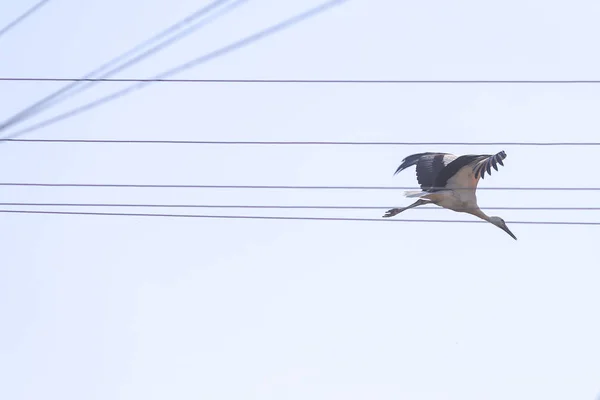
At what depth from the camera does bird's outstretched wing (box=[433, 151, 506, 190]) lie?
19516mm

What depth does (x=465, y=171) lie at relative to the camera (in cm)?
2000

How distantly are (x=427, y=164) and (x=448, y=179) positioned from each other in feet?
1.54

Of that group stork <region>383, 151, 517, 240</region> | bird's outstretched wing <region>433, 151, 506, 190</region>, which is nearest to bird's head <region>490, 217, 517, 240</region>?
stork <region>383, 151, 517, 240</region>

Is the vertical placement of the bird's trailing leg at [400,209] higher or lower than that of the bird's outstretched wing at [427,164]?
lower

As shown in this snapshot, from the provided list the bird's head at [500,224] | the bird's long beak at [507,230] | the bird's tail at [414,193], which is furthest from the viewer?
the bird's long beak at [507,230]

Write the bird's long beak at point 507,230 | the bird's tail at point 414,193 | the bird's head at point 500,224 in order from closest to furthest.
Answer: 1. the bird's tail at point 414,193
2. the bird's head at point 500,224
3. the bird's long beak at point 507,230

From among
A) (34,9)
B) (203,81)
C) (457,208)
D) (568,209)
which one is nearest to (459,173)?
(457,208)

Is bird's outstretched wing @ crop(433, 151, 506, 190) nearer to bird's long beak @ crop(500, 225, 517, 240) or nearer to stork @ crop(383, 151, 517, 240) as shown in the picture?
stork @ crop(383, 151, 517, 240)

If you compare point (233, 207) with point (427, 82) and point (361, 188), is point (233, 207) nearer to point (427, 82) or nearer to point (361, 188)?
point (361, 188)

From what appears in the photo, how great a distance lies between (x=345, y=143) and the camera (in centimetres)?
1500

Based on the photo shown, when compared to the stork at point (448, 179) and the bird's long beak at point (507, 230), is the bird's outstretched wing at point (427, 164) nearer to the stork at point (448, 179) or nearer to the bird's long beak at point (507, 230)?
the stork at point (448, 179)

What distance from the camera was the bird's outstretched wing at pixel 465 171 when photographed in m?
19.5

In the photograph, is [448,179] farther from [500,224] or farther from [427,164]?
[500,224]

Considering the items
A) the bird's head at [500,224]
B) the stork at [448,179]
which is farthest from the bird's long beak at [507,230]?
the stork at [448,179]
